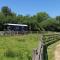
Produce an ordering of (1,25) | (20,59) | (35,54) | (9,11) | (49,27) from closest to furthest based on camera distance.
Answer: (35,54) < (20,59) < (1,25) < (49,27) < (9,11)

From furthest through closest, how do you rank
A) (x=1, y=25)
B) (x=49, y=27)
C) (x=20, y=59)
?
(x=49, y=27), (x=1, y=25), (x=20, y=59)

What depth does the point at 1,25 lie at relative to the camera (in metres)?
59.4

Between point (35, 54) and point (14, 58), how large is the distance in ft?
11.8

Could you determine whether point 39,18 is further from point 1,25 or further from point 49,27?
point 1,25

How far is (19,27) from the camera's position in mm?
60656

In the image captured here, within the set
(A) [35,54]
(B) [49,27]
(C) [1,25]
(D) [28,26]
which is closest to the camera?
(A) [35,54]

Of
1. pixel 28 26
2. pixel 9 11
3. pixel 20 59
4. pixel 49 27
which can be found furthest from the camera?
pixel 9 11

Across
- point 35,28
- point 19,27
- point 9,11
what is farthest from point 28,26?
point 9,11

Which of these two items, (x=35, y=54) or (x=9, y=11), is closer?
(x=35, y=54)

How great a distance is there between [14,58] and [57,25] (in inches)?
2777

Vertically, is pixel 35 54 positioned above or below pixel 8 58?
above

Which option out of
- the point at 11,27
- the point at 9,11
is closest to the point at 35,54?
the point at 11,27

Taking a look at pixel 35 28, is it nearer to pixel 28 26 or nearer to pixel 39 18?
pixel 28 26

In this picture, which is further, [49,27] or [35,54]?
[49,27]
